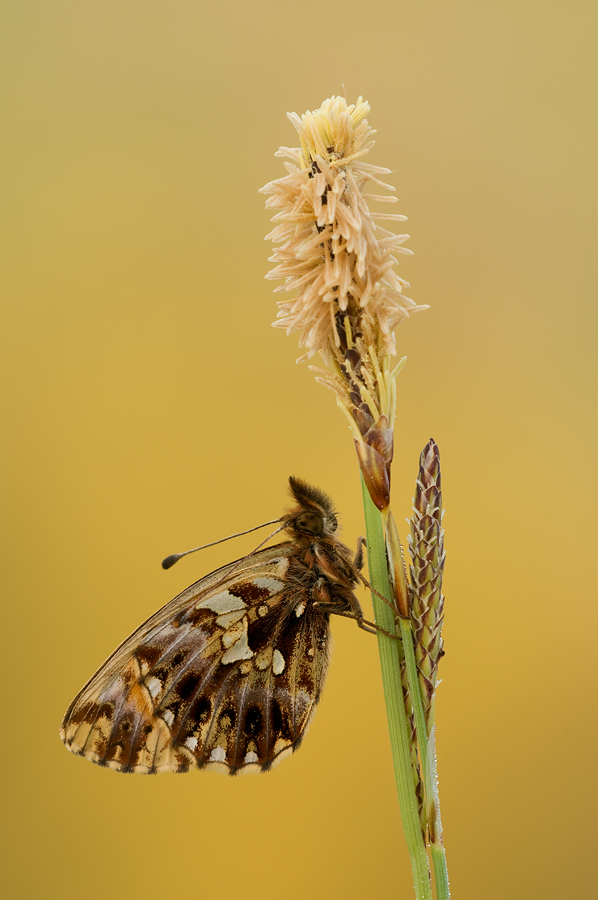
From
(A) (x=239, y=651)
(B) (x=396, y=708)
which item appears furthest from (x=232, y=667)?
(B) (x=396, y=708)

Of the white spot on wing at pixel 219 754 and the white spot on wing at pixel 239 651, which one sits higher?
the white spot on wing at pixel 239 651

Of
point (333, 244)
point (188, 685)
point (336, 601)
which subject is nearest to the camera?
point (333, 244)

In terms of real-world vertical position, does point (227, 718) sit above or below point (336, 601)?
below

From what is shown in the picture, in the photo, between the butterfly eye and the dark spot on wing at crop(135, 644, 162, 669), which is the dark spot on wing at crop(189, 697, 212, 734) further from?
the butterfly eye

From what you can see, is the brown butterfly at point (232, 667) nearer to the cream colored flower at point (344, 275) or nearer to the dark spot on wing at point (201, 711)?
the dark spot on wing at point (201, 711)

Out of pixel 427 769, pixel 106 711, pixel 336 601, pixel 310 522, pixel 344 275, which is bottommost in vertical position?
pixel 427 769

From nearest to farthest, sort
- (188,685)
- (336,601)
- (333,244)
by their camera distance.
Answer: (333,244) < (336,601) < (188,685)

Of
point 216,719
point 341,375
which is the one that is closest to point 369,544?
point 341,375

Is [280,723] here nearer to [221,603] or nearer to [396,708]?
[221,603]

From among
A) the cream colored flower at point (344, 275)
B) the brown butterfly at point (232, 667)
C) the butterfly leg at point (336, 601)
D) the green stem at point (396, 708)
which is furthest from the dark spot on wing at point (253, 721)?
the cream colored flower at point (344, 275)
